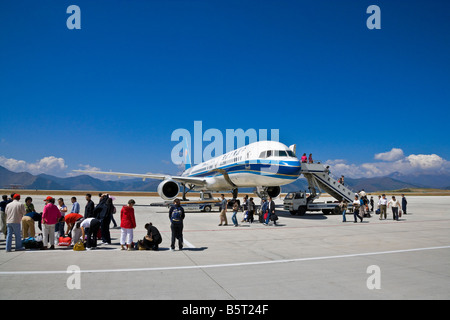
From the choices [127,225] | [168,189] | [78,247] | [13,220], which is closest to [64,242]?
[78,247]

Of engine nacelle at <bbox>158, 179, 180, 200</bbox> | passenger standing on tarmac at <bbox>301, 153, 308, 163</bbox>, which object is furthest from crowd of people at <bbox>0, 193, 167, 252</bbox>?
passenger standing on tarmac at <bbox>301, 153, 308, 163</bbox>

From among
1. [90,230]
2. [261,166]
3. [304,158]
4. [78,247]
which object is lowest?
[78,247]

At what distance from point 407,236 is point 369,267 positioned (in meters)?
7.59

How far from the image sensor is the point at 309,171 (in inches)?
1071

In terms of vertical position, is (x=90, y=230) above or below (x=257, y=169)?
below

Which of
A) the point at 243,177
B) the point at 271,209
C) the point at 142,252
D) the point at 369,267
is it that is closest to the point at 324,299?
the point at 369,267

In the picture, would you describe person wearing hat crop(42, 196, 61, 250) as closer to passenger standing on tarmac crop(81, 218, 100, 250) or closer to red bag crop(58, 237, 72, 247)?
red bag crop(58, 237, 72, 247)

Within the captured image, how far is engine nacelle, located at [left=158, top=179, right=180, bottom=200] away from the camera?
30281 mm

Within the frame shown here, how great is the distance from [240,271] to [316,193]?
21.1 m

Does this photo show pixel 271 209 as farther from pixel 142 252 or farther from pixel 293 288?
pixel 293 288

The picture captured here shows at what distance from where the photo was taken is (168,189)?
101 ft

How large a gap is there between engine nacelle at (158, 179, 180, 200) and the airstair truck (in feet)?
34.9

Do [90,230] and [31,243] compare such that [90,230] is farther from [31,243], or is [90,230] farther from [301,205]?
[301,205]
